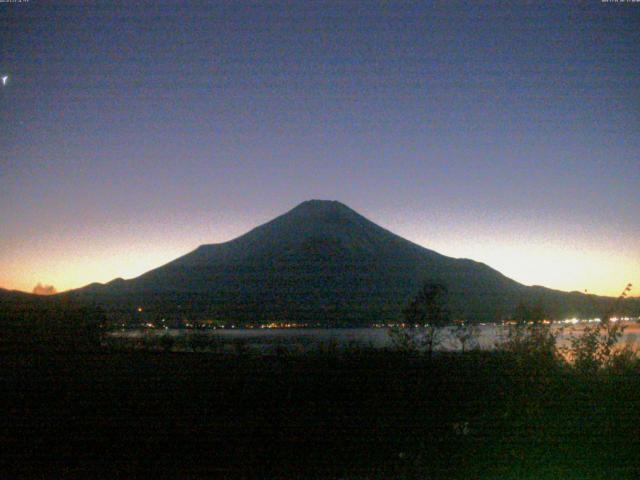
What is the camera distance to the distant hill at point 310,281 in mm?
96750

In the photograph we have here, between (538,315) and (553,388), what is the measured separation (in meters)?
5.71

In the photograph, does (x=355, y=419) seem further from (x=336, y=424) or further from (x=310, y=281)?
(x=310, y=281)

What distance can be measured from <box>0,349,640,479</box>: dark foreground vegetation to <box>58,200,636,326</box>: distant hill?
70.7 meters

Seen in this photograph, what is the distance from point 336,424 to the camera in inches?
366

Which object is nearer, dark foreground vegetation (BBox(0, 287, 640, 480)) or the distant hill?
dark foreground vegetation (BBox(0, 287, 640, 480))

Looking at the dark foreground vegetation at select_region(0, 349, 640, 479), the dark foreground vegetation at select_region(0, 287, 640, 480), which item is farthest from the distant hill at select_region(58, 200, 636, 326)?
the dark foreground vegetation at select_region(0, 349, 640, 479)

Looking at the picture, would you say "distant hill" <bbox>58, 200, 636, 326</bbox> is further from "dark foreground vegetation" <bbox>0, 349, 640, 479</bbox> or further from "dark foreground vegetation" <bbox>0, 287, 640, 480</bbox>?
"dark foreground vegetation" <bbox>0, 349, 640, 479</bbox>

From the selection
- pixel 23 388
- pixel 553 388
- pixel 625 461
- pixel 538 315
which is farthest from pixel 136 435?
pixel 538 315

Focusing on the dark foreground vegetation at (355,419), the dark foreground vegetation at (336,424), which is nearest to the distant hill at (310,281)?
the dark foreground vegetation at (355,419)

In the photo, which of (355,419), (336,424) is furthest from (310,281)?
(336,424)

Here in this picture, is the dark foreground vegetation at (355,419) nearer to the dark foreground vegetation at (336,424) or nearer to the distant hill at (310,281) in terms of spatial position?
the dark foreground vegetation at (336,424)

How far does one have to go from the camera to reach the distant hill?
96.8 m

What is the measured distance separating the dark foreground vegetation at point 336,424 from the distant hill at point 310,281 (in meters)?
70.7

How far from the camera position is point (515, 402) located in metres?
6.85
